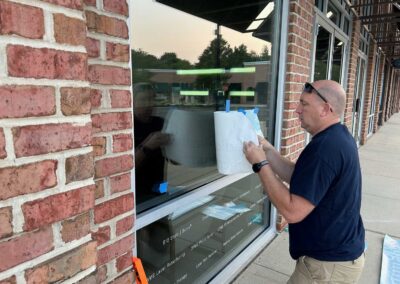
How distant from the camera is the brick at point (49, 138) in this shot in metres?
0.80

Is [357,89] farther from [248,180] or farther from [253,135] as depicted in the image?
[253,135]

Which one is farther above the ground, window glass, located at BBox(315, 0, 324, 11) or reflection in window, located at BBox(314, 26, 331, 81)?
window glass, located at BBox(315, 0, 324, 11)

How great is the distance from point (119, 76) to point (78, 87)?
0.45 m

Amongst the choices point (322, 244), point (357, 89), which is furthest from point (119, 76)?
point (357, 89)

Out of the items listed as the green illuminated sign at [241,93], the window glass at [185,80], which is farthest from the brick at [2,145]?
the green illuminated sign at [241,93]

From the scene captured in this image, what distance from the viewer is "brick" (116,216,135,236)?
143cm

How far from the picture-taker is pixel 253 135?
1.96m

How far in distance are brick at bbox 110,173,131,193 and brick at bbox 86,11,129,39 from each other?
626mm

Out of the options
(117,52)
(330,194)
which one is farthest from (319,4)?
(117,52)

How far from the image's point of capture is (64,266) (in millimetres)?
940

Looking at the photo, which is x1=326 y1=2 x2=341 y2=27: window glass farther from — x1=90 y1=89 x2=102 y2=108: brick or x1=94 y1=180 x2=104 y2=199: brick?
x1=94 y1=180 x2=104 y2=199: brick

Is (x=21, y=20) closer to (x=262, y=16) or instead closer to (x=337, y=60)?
(x=262, y=16)

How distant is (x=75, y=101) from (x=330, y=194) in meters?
1.40

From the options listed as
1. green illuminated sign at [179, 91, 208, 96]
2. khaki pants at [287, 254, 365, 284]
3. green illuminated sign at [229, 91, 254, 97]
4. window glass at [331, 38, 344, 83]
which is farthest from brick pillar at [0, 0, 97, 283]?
window glass at [331, 38, 344, 83]
